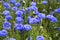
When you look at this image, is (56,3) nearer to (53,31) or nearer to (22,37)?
(53,31)

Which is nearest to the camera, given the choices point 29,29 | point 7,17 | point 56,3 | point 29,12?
point 29,29

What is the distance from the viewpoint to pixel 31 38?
5.39 feet

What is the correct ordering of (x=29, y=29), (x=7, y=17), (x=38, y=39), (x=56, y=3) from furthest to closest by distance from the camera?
(x=56, y=3) < (x=7, y=17) < (x=29, y=29) < (x=38, y=39)

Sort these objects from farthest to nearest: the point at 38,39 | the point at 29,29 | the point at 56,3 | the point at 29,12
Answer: the point at 56,3, the point at 29,12, the point at 29,29, the point at 38,39

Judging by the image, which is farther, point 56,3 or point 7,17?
point 56,3

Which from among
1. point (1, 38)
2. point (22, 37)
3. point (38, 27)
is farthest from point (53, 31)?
point (1, 38)

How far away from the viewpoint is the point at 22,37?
1.77m

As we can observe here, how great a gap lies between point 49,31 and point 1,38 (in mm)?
590

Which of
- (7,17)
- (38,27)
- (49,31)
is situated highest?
(7,17)

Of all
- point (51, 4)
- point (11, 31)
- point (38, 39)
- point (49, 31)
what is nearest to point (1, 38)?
point (11, 31)

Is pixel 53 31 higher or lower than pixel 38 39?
lower

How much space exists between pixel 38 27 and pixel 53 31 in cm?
30

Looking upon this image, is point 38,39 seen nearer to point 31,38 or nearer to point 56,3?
point 31,38

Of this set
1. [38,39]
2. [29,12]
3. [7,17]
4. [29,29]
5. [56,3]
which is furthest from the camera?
[56,3]
